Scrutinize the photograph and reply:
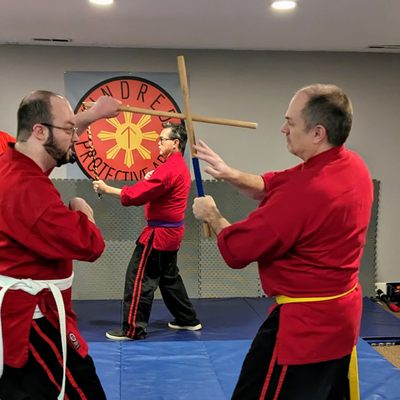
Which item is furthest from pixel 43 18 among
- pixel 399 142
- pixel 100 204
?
pixel 399 142

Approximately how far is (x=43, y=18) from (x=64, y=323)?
8.63 ft

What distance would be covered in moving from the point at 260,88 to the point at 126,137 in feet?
4.23

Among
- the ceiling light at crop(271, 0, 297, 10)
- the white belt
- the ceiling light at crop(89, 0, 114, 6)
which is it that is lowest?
the white belt

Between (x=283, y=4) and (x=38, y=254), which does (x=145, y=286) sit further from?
(x=38, y=254)

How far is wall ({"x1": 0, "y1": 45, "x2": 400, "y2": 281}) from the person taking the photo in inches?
192

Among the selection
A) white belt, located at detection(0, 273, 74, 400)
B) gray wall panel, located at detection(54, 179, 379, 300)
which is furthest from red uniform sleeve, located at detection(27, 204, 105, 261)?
gray wall panel, located at detection(54, 179, 379, 300)

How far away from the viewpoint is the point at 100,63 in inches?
194

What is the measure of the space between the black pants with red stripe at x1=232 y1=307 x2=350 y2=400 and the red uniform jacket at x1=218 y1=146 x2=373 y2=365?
37mm

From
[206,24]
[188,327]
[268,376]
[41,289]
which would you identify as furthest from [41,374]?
[206,24]

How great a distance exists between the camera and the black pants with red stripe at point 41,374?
183 cm

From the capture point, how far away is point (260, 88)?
5.13 meters

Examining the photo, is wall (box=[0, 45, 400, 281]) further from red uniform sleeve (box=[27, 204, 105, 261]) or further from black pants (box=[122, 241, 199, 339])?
red uniform sleeve (box=[27, 204, 105, 261])

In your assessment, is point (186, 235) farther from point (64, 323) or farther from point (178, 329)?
point (64, 323)

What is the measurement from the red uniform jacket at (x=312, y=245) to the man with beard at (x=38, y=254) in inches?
21.2
